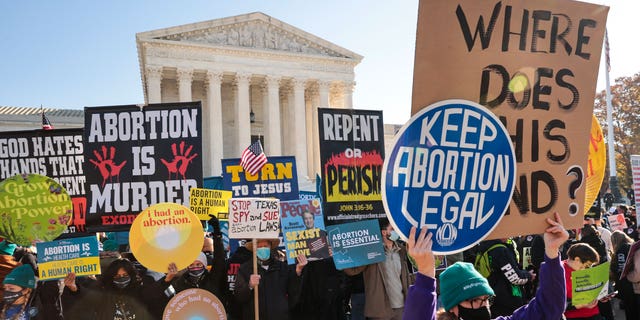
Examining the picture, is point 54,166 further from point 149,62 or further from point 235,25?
point 235,25

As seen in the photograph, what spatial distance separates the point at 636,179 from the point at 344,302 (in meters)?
4.56

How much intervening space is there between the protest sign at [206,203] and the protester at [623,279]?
4801 mm

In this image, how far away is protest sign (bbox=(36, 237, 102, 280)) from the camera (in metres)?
4.99

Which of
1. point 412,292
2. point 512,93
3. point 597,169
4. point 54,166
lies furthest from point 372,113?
point 412,292

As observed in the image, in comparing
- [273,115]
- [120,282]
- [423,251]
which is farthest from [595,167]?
[273,115]

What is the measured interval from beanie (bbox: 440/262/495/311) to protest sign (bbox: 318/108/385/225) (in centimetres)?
475

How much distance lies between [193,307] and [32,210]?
216 centimetres

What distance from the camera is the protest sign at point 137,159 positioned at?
238 inches

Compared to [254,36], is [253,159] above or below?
below

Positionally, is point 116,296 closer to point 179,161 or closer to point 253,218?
point 253,218

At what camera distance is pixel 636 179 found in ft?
25.2

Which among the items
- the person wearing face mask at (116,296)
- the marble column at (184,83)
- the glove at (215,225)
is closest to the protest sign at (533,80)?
the glove at (215,225)

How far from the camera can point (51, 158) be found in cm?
662

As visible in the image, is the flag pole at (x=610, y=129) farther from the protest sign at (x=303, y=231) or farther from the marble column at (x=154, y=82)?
the marble column at (x=154, y=82)
